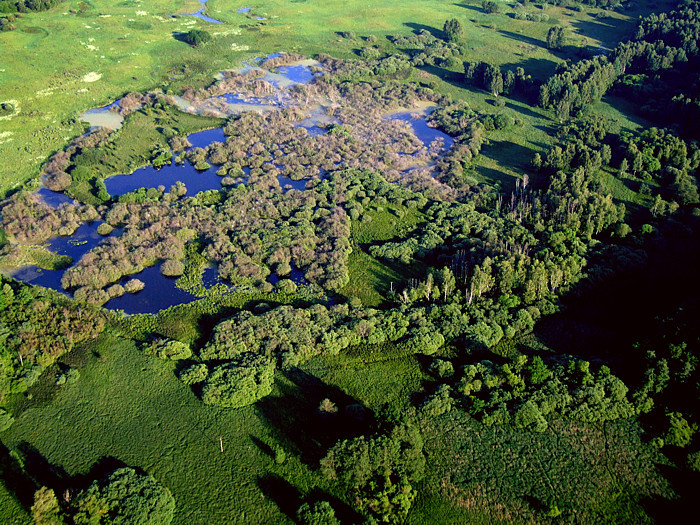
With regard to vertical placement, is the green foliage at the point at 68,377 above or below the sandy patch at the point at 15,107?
below

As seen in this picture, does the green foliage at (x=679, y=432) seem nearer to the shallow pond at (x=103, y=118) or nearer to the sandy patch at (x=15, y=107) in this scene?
the shallow pond at (x=103, y=118)

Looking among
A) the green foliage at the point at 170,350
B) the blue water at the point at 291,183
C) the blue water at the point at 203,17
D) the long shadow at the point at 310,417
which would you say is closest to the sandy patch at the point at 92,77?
the blue water at the point at 203,17

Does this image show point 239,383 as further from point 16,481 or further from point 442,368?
point 442,368

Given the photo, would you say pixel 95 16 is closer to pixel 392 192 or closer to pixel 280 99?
pixel 280 99

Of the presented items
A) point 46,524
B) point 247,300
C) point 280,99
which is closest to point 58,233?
point 247,300

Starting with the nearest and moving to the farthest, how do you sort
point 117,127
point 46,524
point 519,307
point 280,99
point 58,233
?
point 46,524
point 519,307
point 58,233
point 117,127
point 280,99

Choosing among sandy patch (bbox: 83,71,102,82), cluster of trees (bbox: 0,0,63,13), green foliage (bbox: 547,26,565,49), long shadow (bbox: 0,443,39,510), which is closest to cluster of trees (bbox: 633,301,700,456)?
long shadow (bbox: 0,443,39,510)

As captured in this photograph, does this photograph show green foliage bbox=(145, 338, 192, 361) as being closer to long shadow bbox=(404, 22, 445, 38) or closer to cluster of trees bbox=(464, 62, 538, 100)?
cluster of trees bbox=(464, 62, 538, 100)
